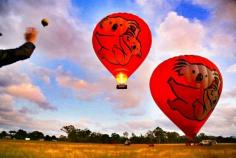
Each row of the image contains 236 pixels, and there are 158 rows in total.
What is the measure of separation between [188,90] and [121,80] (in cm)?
310

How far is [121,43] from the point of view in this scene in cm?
1623

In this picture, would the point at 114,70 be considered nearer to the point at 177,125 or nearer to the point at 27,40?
the point at 177,125

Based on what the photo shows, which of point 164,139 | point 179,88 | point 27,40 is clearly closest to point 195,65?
point 179,88

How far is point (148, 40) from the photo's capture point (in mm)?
17281

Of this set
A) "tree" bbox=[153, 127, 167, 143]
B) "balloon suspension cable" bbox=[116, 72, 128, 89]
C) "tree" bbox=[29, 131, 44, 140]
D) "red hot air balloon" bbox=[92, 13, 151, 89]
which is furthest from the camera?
"tree" bbox=[29, 131, 44, 140]

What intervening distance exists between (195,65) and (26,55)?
47.3 feet

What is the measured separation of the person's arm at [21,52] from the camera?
3.14m

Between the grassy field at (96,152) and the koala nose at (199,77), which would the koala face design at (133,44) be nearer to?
the koala nose at (199,77)

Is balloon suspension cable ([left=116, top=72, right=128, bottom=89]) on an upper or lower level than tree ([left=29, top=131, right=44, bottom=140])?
lower

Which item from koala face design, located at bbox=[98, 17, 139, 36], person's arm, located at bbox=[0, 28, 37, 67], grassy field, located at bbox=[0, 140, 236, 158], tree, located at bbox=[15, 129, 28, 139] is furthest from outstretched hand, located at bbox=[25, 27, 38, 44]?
tree, located at bbox=[15, 129, 28, 139]

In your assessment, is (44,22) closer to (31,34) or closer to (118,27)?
(31,34)

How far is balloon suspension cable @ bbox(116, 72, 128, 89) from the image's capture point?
51.8ft

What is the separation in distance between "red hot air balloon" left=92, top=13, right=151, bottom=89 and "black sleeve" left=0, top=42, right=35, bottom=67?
493 inches

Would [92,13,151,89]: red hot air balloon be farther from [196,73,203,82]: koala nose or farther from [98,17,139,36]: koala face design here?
[196,73,203,82]: koala nose
